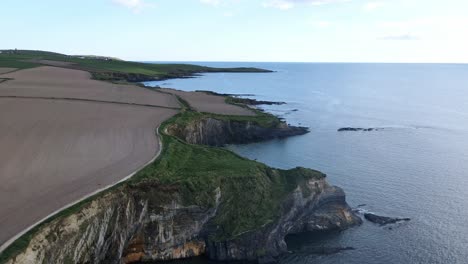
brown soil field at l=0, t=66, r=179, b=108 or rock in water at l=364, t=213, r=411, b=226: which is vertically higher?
brown soil field at l=0, t=66, r=179, b=108

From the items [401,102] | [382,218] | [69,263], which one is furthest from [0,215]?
[401,102]

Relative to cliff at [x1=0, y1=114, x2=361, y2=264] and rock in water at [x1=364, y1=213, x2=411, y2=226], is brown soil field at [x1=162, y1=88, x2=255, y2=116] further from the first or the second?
rock in water at [x1=364, y1=213, x2=411, y2=226]

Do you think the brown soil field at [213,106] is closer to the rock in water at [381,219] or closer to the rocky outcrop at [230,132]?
the rocky outcrop at [230,132]

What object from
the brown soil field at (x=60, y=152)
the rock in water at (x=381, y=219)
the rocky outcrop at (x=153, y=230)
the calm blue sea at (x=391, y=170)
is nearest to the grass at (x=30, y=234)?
the rocky outcrop at (x=153, y=230)

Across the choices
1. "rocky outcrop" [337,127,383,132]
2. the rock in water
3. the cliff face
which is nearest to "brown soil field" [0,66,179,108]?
"rocky outcrop" [337,127,383,132]

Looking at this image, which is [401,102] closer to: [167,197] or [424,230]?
[424,230]
